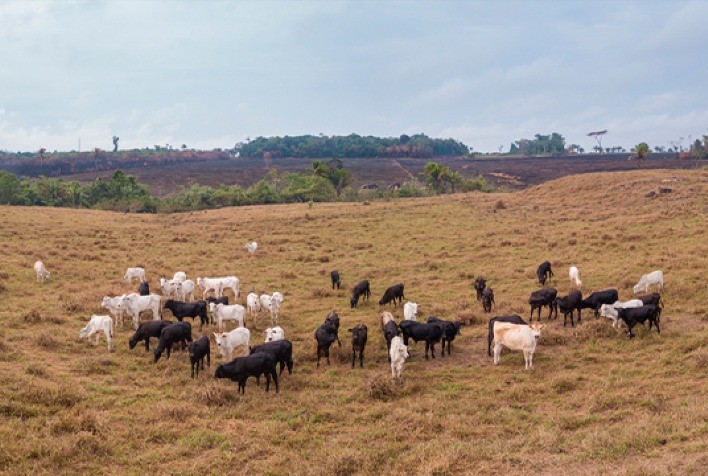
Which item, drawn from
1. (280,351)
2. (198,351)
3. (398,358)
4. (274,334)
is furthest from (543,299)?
(198,351)

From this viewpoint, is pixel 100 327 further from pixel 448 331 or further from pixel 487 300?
pixel 487 300

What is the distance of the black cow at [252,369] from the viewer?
11844 mm

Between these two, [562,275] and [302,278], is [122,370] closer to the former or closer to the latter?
[302,278]

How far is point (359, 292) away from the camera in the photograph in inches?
805

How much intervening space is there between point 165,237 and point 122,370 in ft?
82.3

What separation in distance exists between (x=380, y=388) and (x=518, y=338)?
13.2ft

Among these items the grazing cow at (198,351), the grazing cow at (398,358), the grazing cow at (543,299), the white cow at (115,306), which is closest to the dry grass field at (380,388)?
the grazing cow at (398,358)

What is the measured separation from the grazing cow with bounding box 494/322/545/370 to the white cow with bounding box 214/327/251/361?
6.84 metres

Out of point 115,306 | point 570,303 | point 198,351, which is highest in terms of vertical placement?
point 570,303

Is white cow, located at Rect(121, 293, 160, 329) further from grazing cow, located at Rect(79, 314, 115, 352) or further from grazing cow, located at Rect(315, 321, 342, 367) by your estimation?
grazing cow, located at Rect(315, 321, 342, 367)

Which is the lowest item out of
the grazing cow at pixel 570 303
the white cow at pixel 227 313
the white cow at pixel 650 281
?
the white cow at pixel 227 313

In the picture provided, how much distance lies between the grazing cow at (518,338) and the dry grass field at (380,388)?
0.43 m

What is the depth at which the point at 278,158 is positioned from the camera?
560 ft

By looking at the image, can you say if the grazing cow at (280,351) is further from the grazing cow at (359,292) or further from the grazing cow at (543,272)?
the grazing cow at (543,272)
